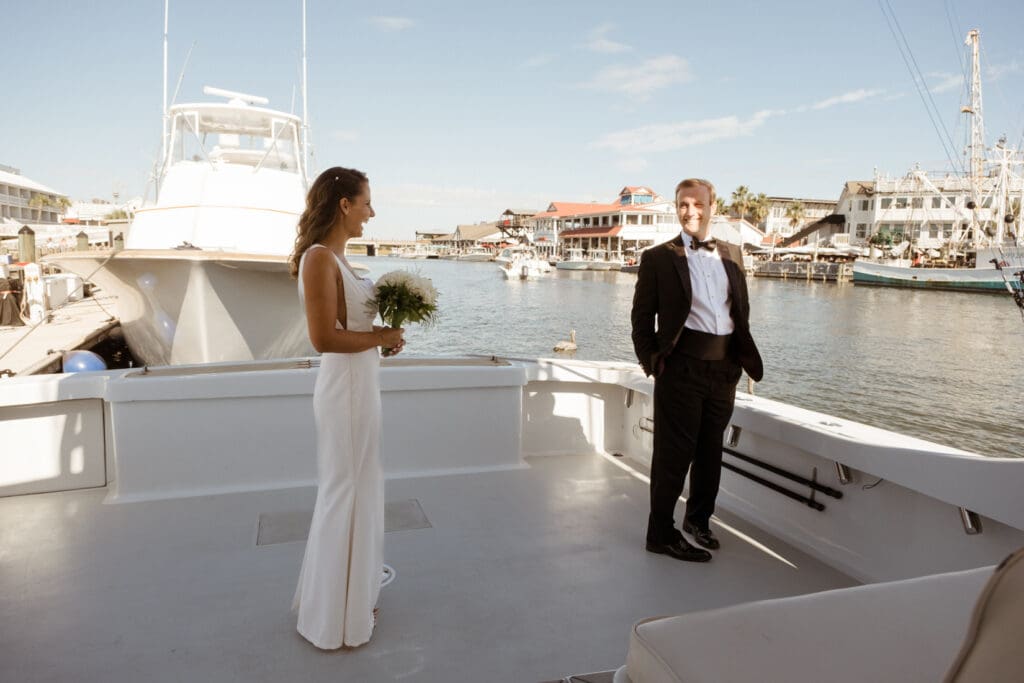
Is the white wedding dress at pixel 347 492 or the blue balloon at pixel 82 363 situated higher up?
the white wedding dress at pixel 347 492

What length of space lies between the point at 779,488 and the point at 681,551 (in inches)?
26.6

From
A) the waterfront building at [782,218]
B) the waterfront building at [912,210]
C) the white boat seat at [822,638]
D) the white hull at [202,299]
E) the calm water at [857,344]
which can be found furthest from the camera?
the waterfront building at [782,218]

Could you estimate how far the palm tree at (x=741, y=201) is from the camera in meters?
73.4

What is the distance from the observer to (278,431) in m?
3.69

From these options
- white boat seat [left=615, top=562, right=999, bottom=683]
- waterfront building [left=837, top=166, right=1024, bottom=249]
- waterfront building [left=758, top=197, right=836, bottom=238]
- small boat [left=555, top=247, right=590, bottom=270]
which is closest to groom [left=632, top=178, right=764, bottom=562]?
white boat seat [left=615, top=562, right=999, bottom=683]

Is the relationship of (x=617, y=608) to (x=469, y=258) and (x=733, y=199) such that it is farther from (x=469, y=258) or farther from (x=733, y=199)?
(x=469, y=258)

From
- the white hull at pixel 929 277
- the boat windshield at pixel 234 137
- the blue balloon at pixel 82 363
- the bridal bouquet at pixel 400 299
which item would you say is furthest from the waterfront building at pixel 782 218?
the bridal bouquet at pixel 400 299

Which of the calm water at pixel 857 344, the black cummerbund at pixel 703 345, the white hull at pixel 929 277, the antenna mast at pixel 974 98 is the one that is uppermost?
the antenna mast at pixel 974 98

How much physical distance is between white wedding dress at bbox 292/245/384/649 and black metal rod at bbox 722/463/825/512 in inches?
81.4

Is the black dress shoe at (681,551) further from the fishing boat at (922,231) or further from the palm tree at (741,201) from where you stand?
the palm tree at (741,201)

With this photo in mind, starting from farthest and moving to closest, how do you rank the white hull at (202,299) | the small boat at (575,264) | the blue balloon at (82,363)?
the small boat at (575,264) → the white hull at (202,299) → the blue balloon at (82,363)

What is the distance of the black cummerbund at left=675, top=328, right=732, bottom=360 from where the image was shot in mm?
2797

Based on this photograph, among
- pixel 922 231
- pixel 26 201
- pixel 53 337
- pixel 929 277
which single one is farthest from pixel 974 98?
pixel 26 201

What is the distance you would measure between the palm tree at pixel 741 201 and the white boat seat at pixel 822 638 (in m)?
78.0
